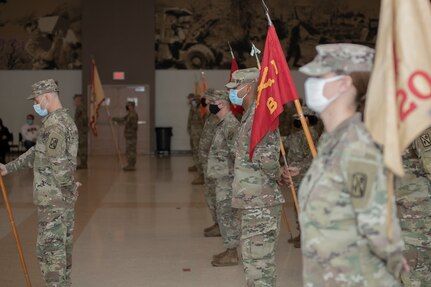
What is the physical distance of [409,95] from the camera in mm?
2771

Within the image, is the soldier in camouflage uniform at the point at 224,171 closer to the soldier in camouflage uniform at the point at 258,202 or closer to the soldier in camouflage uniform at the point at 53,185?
the soldier in camouflage uniform at the point at 258,202

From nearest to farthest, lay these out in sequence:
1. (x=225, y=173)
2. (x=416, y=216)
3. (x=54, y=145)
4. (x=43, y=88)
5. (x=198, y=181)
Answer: (x=416, y=216), (x=54, y=145), (x=43, y=88), (x=225, y=173), (x=198, y=181)

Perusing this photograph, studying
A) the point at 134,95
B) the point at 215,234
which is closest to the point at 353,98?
the point at 215,234

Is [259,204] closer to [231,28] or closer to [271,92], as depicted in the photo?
[271,92]

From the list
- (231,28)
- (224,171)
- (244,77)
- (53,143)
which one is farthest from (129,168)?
(244,77)

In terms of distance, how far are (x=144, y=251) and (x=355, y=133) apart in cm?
509

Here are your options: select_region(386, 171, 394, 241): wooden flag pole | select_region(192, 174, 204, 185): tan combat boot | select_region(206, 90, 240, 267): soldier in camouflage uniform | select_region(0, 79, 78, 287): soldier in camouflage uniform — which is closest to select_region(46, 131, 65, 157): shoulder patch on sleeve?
select_region(0, 79, 78, 287): soldier in camouflage uniform

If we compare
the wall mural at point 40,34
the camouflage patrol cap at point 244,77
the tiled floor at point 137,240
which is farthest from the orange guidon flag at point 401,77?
the wall mural at point 40,34

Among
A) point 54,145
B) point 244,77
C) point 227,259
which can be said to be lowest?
point 227,259

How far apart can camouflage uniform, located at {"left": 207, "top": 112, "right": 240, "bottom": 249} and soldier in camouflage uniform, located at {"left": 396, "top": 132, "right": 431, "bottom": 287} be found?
206cm

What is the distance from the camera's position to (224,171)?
7160 mm

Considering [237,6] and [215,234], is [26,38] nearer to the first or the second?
[237,6]

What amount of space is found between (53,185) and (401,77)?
3.17 meters

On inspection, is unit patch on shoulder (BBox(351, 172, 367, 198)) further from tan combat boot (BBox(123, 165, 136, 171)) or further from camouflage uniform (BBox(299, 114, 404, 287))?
tan combat boot (BBox(123, 165, 136, 171))
